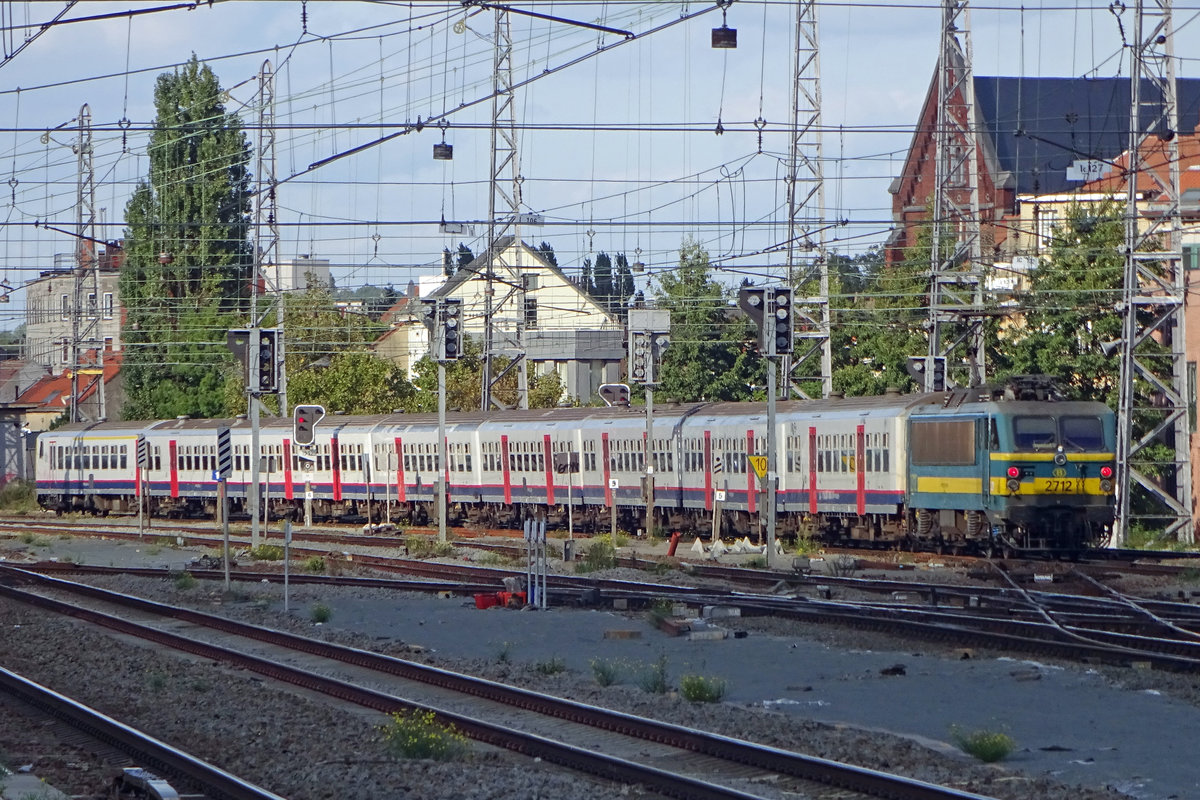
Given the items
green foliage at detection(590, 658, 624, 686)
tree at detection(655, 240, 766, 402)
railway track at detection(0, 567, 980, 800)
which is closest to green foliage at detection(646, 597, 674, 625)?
green foliage at detection(590, 658, 624, 686)

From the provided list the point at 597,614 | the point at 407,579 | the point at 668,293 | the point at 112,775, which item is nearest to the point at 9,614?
the point at 407,579

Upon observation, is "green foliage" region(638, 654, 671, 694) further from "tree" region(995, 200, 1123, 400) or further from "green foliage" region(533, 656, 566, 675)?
"tree" region(995, 200, 1123, 400)

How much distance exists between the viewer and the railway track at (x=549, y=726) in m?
10.2

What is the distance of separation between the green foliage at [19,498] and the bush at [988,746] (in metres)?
63.2

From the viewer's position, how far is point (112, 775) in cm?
1134

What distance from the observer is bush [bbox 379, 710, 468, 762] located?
11.4m

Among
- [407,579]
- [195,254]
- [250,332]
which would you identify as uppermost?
[195,254]

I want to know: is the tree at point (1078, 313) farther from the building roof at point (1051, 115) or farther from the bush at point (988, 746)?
the bush at point (988, 746)

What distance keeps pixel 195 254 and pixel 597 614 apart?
173 feet

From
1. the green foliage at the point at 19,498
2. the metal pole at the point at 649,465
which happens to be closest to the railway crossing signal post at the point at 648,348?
the metal pole at the point at 649,465

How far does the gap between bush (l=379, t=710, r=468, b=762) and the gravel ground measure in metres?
0.11

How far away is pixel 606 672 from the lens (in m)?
15.1

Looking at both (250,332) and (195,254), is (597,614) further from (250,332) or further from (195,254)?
(195,254)

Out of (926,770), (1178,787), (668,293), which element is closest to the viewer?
(1178,787)
